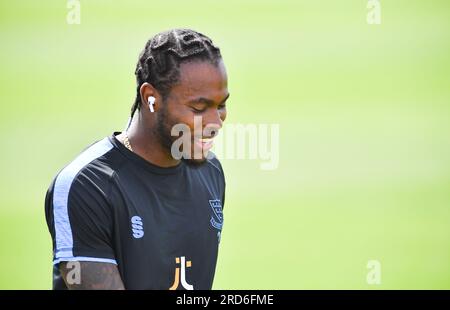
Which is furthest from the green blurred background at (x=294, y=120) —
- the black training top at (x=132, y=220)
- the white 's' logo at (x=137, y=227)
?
the white 's' logo at (x=137, y=227)

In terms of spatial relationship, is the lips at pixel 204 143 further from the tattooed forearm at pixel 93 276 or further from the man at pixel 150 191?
the tattooed forearm at pixel 93 276

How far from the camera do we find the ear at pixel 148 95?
2436mm

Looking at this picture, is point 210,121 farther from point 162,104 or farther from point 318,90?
point 318,90

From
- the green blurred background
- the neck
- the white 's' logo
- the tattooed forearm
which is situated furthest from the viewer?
the green blurred background

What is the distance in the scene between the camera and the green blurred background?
4.64 metres

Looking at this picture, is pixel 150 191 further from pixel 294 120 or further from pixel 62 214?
pixel 294 120

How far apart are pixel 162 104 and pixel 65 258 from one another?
0.59 m

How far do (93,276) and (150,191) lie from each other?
1.18 feet

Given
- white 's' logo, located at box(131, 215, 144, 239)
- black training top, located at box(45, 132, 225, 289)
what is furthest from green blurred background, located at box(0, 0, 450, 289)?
white 's' logo, located at box(131, 215, 144, 239)

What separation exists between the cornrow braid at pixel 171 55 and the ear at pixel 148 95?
0.01 m

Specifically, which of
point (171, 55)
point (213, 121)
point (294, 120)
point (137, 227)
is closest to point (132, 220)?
point (137, 227)

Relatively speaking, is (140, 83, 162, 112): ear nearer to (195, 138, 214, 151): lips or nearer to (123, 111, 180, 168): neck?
(123, 111, 180, 168): neck

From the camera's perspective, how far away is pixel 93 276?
222 centimetres

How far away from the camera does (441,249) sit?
4766mm
